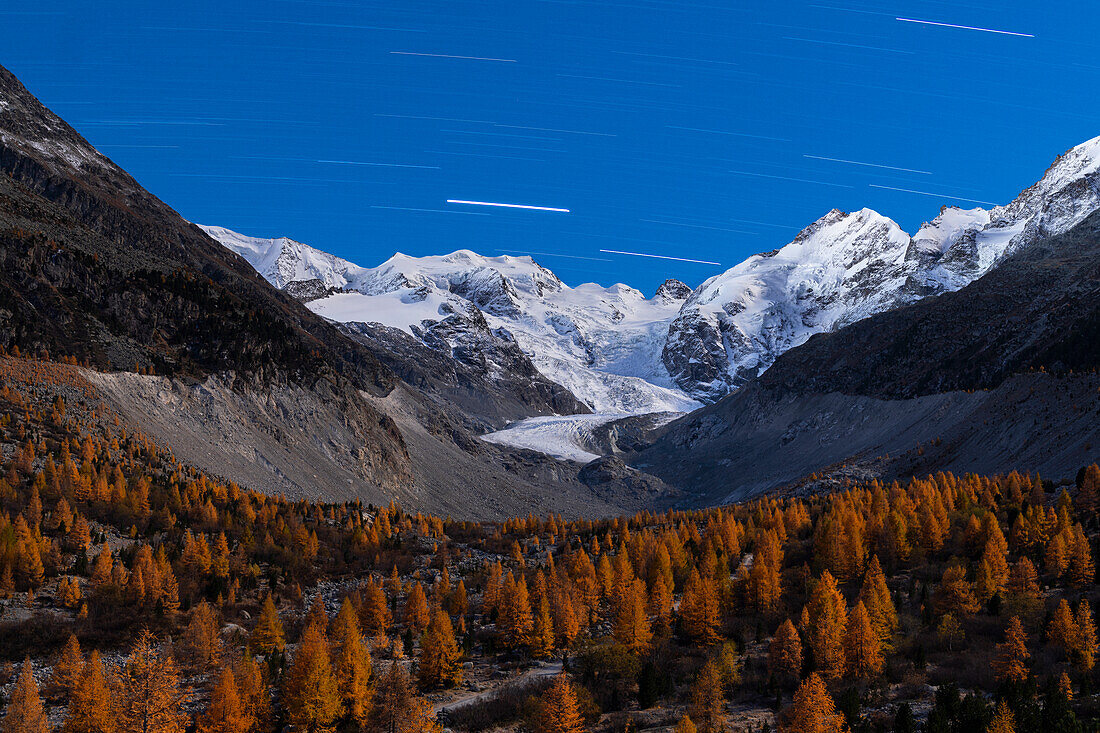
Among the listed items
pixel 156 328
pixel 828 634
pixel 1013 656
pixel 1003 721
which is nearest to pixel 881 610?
pixel 828 634

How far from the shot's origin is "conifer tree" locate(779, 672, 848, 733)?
4403cm

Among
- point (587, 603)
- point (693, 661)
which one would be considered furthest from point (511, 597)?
point (693, 661)

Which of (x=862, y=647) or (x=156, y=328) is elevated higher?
(x=156, y=328)

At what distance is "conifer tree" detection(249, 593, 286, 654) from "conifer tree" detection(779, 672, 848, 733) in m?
35.0

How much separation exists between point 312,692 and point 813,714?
2755cm

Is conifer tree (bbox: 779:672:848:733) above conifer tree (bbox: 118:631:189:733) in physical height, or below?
below

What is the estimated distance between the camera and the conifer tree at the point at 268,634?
198 ft

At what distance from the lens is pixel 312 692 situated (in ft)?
160

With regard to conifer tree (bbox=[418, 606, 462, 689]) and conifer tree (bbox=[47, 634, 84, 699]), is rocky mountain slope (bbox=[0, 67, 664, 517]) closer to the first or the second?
conifer tree (bbox=[47, 634, 84, 699])

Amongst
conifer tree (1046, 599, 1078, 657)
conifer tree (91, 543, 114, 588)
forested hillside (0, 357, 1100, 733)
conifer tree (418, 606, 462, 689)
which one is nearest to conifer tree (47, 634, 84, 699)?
forested hillside (0, 357, 1100, 733)

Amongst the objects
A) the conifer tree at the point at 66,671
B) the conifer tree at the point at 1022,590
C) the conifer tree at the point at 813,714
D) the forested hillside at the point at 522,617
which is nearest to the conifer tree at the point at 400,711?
the forested hillside at the point at 522,617

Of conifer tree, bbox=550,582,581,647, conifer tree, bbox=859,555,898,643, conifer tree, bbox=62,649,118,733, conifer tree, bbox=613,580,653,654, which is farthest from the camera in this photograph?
conifer tree, bbox=550,582,581,647

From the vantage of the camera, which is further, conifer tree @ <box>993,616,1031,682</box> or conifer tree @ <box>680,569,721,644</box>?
conifer tree @ <box>680,569,721,644</box>

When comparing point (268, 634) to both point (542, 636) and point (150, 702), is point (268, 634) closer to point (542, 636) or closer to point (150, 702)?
point (150, 702)
